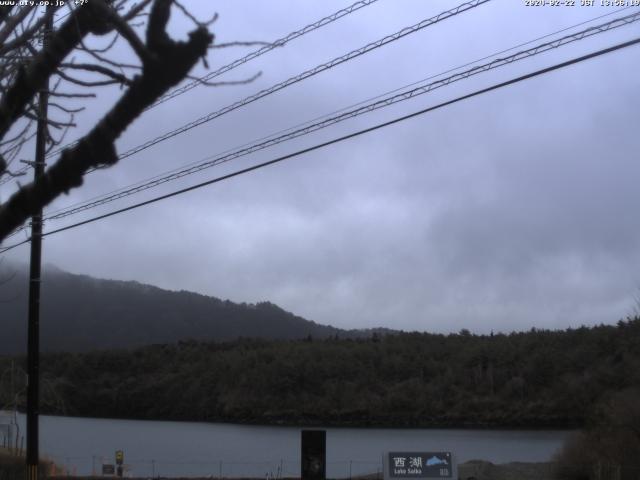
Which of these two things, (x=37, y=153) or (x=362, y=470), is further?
(x=362, y=470)

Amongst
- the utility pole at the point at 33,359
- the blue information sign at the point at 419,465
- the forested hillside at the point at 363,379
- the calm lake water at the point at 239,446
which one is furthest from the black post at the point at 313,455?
the forested hillside at the point at 363,379

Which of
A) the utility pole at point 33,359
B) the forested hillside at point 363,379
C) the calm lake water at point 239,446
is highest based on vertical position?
the utility pole at point 33,359

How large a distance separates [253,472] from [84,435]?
24677 mm

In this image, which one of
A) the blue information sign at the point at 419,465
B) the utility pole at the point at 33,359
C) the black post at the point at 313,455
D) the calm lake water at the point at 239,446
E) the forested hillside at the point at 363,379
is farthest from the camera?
the forested hillside at the point at 363,379

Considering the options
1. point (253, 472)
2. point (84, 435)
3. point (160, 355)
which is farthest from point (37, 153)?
point (160, 355)

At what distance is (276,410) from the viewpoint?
77.9 metres

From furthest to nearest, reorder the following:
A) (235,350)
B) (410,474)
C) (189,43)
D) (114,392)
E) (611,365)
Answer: (235,350), (114,392), (611,365), (410,474), (189,43)

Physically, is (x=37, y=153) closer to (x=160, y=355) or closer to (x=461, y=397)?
(x=461, y=397)

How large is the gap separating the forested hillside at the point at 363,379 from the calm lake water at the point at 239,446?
254 centimetres

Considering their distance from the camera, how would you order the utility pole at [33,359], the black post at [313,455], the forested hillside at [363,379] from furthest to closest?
the forested hillside at [363,379]
the black post at [313,455]
the utility pole at [33,359]

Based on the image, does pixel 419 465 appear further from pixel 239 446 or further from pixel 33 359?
pixel 239 446

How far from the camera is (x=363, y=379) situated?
7944 cm

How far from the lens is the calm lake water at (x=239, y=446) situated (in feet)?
142

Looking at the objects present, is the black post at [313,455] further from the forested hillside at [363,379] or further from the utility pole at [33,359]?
the forested hillside at [363,379]
